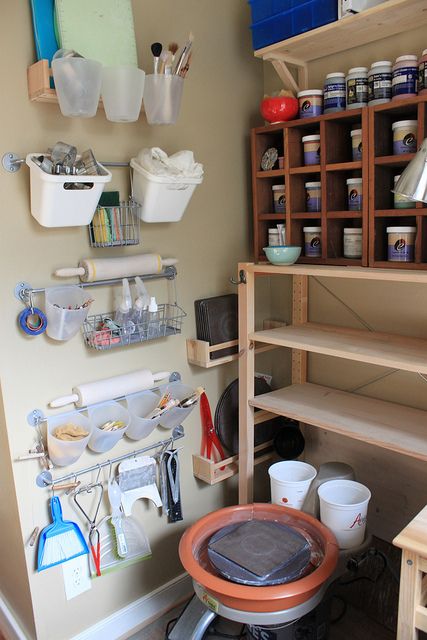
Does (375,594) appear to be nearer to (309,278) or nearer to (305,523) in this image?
(305,523)

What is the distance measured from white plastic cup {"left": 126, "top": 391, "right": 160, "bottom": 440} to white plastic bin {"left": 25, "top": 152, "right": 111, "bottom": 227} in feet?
2.03

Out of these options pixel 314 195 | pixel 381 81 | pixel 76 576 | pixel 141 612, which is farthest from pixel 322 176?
pixel 141 612

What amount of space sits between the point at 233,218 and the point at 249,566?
1204 millimetres

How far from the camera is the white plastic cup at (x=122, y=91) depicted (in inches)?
57.1

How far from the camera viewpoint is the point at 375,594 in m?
1.91

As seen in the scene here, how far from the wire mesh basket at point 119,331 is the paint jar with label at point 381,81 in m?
0.91

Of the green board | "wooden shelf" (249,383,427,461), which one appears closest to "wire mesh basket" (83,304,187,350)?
"wooden shelf" (249,383,427,461)

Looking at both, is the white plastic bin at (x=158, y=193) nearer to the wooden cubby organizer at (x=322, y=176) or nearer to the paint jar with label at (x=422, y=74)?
the wooden cubby organizer at (x=322, y=176)

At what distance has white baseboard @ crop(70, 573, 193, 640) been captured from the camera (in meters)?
1.82

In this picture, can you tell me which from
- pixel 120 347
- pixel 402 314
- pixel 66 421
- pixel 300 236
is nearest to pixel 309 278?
pixel 300 236

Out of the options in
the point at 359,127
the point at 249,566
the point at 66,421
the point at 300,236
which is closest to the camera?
the point at 249,566

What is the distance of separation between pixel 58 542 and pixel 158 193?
111 centimetres

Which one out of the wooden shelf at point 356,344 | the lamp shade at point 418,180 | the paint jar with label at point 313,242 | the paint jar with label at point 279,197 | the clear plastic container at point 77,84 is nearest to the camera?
the lamp shade at point 418,180

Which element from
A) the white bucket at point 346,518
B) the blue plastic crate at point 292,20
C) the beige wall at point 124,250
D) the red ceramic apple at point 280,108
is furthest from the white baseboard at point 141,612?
the blue plastic crate at point 292,20
